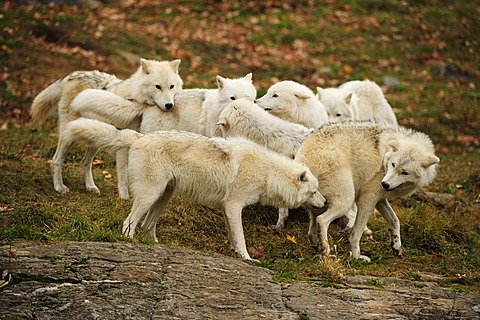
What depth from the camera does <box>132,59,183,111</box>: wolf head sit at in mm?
8352

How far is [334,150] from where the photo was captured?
692 cm

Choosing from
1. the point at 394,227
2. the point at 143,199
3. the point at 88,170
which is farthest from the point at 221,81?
the point at 394,227

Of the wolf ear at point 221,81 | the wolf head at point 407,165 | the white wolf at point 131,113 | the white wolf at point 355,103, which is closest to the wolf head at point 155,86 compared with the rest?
Answer: the white wolf at point 131,113

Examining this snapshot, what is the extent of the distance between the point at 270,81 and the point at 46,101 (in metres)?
8.36

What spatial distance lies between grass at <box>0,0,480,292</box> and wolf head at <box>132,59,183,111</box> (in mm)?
1519

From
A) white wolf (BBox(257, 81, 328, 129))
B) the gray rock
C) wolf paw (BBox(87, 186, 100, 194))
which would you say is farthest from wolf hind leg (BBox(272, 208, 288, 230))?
the gray rock

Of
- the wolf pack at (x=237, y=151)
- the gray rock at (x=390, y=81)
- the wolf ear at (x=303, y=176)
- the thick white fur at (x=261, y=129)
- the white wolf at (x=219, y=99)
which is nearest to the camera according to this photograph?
the wolf pack at (x=237, y=151)

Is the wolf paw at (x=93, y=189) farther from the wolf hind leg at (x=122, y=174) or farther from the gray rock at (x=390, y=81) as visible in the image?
the gray rock at (x=390, y=81)

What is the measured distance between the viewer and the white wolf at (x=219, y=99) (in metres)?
8.34

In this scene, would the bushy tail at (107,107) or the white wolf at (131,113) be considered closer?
the bushy tail at (107,107)

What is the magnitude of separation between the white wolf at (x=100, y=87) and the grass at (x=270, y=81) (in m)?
0.38

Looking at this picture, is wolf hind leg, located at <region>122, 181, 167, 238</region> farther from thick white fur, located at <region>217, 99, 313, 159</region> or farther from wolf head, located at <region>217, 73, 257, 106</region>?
wolf head, located at <region>217, 73, 257, 106</region>

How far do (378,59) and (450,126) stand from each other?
203 inches

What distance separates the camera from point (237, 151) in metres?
6.48
